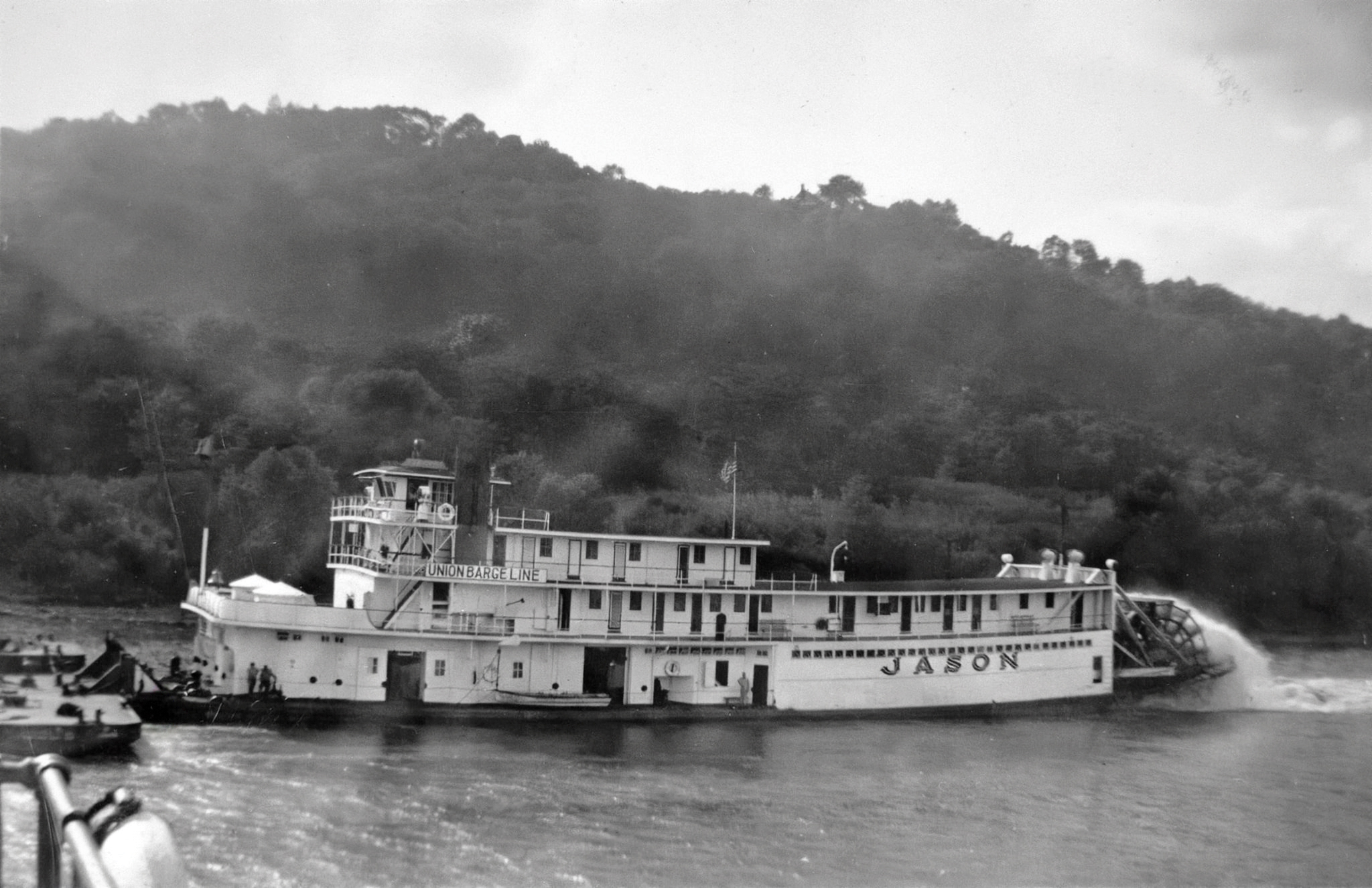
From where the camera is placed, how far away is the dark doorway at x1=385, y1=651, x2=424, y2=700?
16266 mm

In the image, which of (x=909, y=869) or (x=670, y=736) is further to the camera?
(x=670, y=736)

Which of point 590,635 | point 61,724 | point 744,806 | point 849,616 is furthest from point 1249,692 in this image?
point 61,724

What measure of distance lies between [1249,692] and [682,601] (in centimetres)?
1221

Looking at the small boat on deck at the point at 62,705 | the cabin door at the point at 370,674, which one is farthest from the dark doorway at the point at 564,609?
the small boat on deck at the point at 62,705

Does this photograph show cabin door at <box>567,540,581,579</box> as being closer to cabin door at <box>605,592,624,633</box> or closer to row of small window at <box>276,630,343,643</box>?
cabin door at <box>605,592,624,633</box>

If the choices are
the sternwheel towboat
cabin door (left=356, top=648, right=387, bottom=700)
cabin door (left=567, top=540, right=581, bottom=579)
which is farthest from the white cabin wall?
cabin door (left=567, top=540, right=581, bottom=579)

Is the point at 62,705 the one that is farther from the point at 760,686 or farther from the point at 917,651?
the point at 917,651

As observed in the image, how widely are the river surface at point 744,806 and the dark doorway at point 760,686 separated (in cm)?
66

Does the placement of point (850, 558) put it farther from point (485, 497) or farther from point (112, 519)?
point (112, 519)

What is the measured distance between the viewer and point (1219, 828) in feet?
41.0

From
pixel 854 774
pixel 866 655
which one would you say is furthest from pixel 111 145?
pixel 854 774

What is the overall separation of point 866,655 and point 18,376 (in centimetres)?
1825

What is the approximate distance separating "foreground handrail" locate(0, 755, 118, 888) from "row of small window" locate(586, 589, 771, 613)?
48.8ft

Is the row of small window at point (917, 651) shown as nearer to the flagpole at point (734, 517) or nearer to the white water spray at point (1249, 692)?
the flagpole at point (734, 517)
